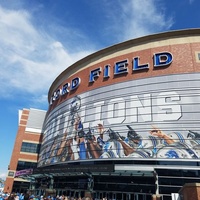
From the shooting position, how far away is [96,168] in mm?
31141

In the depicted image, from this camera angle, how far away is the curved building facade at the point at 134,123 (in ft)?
99.3

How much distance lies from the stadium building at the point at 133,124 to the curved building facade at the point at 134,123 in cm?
13

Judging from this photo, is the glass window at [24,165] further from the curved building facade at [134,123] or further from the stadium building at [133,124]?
the curved building facade at [134,123]

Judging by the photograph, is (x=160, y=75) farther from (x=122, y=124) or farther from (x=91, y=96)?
(x=91, y=96)

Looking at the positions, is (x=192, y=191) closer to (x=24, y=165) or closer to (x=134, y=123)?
(x=134, y=123)

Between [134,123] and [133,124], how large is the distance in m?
0.22

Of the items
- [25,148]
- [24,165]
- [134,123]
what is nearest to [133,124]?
[134,123]

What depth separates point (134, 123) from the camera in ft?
112

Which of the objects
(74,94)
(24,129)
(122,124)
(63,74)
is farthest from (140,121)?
(24,129)

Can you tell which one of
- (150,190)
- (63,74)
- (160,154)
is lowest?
(150,190)

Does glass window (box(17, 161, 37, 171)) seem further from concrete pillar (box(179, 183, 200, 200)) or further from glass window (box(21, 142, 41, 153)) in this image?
concrete pillar (box(179, 183, 200, 200))

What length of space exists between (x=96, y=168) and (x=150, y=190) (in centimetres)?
823

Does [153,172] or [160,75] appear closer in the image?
[153,172]

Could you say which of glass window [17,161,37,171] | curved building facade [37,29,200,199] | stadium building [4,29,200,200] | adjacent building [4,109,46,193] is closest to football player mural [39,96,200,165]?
curved building facade [37,29,200,199]
